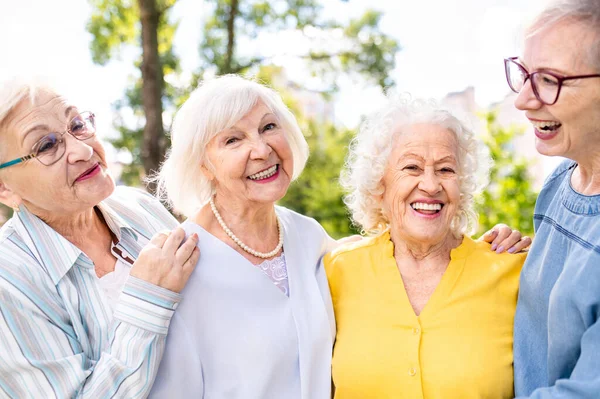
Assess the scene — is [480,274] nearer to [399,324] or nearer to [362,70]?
[399,324]

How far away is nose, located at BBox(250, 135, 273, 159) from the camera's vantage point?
2.21 meters

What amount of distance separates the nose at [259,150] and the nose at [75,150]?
23.5 inches

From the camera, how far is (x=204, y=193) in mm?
2410

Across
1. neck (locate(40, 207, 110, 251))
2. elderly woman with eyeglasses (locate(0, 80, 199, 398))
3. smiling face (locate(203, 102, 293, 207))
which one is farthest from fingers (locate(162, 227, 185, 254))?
neck (locate(40, 207, 110, 251))

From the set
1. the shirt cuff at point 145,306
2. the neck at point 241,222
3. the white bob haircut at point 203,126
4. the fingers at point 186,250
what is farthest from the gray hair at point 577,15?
the shirt cuff at point 145,306

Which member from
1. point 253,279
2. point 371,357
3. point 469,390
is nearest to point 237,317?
point 253,279

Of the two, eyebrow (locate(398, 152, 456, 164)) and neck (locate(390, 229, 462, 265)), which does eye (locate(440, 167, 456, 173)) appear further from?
neck (locate(390, 229, 462, 265))

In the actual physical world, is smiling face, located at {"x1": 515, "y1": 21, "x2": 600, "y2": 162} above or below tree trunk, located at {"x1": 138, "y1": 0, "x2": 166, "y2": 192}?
below

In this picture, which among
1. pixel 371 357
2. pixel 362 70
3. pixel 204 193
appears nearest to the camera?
pixel 371 357

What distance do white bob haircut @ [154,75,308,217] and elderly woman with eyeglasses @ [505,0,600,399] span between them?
35.4 inches

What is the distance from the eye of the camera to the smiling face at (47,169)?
6.74 feet

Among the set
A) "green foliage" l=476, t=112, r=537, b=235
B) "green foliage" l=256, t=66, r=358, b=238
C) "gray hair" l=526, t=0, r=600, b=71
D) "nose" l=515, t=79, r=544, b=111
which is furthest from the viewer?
"green foliage" l=256, t=66, r=358, b=238

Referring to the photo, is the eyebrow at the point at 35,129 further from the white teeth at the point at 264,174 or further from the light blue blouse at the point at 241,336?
the white teeth at the point at 264,174

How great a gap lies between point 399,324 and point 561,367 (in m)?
0.59
